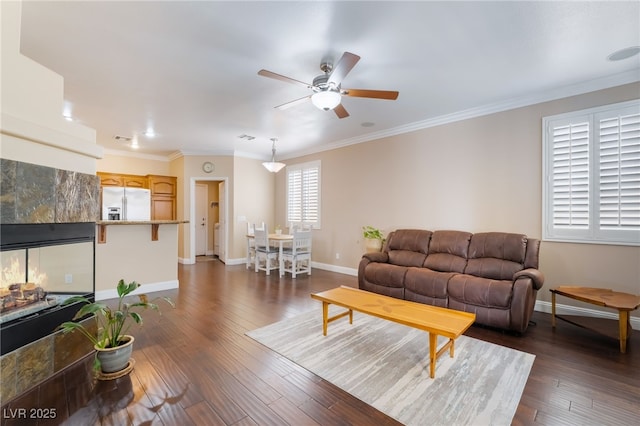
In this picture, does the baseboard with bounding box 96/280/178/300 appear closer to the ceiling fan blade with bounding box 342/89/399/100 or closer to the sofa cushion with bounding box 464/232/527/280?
the ceiling fan blade with bounding box 342/89/399/100

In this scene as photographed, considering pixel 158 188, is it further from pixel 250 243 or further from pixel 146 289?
pixel 146 289

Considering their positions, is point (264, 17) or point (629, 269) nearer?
point (264, 17)

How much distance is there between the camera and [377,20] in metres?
2.30

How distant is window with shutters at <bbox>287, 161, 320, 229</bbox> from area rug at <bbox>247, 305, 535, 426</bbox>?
147 inches

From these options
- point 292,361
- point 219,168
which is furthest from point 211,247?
point 292,361

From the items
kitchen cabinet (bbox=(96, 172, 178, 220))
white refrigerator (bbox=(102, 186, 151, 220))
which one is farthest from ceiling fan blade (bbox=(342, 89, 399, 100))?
kitchen cabinet (bbox=(96, 172, 178, 220))

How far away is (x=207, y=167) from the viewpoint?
283 inches

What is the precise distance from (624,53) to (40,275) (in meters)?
5.72

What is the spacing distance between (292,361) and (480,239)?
2.98m

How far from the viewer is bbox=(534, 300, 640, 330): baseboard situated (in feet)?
10.5

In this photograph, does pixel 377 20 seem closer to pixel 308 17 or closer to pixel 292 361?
pixel 308 17

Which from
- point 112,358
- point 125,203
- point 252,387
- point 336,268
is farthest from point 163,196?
point 252,387

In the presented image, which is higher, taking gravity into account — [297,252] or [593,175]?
[593,175]

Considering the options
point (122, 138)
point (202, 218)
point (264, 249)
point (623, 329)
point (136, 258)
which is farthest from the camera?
point (202, 218)
